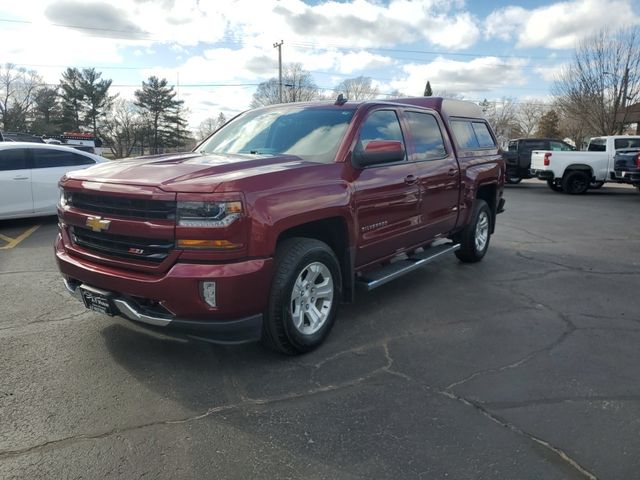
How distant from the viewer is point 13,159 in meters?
8.89

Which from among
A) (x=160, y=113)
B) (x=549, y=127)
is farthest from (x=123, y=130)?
(x=549, y=127)

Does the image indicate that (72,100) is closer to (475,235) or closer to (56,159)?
(56,159)

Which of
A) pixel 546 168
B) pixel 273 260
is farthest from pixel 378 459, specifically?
pixel 546 168

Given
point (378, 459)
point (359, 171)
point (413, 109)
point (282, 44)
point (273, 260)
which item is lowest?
point (378, 459)

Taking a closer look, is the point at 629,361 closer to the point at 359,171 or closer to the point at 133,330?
the point at 359,171

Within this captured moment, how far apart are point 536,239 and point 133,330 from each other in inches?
288

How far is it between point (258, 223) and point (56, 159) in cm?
784

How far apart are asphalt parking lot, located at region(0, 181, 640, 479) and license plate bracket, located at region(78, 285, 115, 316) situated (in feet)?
1.49

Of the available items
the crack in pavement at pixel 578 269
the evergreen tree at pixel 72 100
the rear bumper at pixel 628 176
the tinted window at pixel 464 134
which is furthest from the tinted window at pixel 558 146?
the evergreen tree at pixel 72 100

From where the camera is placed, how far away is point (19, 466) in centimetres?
254

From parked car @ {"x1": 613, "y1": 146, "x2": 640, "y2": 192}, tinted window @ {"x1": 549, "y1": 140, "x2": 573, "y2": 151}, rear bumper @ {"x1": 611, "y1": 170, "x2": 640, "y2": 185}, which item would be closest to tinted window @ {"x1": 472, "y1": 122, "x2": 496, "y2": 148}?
parked car @ {"x1": 613, "y1": 146, "x2": 640, "y2": 192}

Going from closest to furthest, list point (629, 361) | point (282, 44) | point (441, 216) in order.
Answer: point (629, 361) < point (441, 216) < point (282, 44)

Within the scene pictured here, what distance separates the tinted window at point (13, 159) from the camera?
877 centimetres

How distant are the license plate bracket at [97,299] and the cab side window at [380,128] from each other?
7.53 ft
